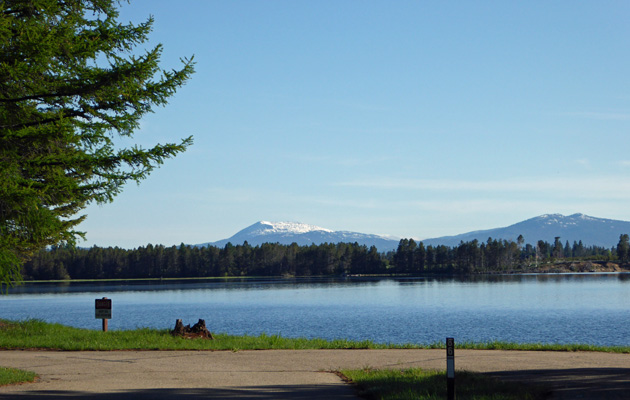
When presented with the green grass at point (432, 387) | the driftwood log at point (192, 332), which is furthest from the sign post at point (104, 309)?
the green grass at point (432, 387)

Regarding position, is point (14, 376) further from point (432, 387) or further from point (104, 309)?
point (104, 309)

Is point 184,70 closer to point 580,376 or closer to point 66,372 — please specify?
point 66,372

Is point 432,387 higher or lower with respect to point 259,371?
higher

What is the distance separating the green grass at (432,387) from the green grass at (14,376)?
7438 mm

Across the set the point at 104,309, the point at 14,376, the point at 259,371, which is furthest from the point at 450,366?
the point at 104,309

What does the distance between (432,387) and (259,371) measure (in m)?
5.06

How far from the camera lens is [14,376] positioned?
597 inches

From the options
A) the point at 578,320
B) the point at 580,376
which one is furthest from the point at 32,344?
the point at 578,320

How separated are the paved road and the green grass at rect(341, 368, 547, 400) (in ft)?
1.59

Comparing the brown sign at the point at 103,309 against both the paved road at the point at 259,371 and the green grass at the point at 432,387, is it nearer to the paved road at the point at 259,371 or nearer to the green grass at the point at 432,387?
the paved road at the point at 259,371

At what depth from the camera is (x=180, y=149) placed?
49.7 ft

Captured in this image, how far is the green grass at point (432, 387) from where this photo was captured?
12516 mm

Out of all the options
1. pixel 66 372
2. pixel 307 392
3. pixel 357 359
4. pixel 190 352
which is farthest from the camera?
pixel 190 352

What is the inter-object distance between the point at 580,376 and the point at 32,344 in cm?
1767
